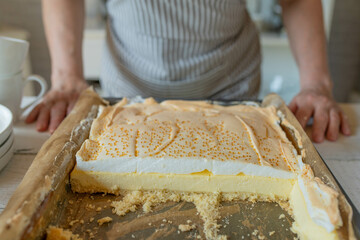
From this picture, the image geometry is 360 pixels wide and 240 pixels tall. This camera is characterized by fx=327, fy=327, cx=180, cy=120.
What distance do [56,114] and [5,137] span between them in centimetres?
27

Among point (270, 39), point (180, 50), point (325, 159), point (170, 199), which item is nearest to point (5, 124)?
point (170, 199)

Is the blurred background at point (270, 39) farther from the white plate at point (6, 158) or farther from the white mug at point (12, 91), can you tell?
the white plate at point (6, 158)

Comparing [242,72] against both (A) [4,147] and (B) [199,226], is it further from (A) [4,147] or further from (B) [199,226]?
(A) [4,147]

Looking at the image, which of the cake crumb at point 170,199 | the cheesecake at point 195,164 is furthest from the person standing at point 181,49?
the cake crumb at point 170,199

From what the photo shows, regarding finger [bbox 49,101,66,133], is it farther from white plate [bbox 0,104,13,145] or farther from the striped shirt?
the striped shirt

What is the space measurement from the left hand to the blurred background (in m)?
1.34

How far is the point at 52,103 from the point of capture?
1.08 meters

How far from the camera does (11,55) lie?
36.6 inches

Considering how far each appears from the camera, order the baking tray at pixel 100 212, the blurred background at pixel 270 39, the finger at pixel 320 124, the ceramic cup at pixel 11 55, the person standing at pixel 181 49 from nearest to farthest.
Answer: the baking tray at pixel 100 212, the ceramic cup at pixel 11 55, the finger at pixel 320 124, the person standing at pixel 181 49, the blurred background at pixel 270 39

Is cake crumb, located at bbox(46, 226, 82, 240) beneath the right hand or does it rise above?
beneath

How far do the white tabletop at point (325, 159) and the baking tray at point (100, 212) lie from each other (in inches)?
3.7

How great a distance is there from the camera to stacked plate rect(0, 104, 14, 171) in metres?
0.77

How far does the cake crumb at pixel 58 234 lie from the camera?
64cm

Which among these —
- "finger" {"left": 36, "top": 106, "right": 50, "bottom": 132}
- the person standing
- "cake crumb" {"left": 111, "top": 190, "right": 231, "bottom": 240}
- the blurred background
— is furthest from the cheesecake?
the blurred background
